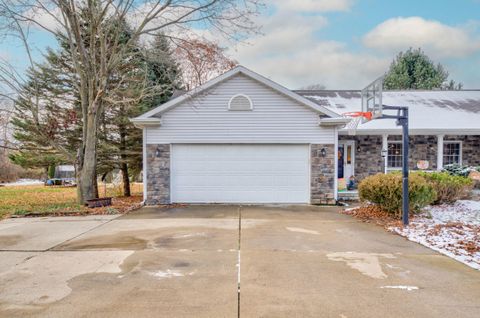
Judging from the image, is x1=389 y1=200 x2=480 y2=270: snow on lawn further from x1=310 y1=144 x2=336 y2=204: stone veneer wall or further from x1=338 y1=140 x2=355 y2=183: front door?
x1=338 y1=140 x2=355 y2=183: front door

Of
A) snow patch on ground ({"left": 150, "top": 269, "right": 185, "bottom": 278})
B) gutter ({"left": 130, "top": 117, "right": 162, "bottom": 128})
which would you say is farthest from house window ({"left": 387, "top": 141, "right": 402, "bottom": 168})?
snow patch on ground ({"left": 150, "top": 269, "right": 185, "bottom": 278})

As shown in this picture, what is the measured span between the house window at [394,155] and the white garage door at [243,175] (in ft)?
16.3

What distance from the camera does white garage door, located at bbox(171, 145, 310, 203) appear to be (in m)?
10.5

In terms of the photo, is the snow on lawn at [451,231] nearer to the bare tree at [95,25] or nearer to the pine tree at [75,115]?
the bare tree at [95,25]

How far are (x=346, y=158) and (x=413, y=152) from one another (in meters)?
2.89

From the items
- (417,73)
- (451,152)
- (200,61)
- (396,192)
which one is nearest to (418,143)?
(451,152)

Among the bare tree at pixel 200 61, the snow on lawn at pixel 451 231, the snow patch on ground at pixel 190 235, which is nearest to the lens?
the snow on lawn at pixel 451 231

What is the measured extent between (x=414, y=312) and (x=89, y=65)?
1174 cm

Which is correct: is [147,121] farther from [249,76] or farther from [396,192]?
[396,192]

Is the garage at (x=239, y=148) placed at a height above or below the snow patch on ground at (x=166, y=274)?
above

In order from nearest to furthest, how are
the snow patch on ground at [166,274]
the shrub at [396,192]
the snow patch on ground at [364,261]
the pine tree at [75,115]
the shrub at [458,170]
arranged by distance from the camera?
the snow patch on ground at [166,274]
the snow patch on ground at [364,261]
the shrub at [396,192]
the shrub at [458,170]
the pine tree at [75,115]

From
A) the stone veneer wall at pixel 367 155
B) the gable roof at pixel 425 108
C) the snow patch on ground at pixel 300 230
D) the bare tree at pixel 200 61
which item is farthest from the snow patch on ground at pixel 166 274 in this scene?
the stone veneer wall at pixel 367 155

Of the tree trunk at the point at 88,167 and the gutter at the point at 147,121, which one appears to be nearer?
the gutter at the point at 147,121

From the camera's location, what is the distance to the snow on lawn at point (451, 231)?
5.06 meters
